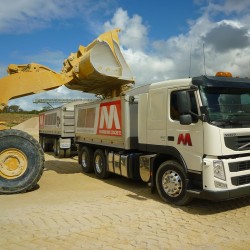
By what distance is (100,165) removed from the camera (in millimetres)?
10977

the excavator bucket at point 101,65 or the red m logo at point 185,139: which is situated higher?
the excavator bucket at point 101,65

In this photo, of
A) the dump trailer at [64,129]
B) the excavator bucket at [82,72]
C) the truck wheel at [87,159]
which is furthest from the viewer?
the dump trailer at [64,129]

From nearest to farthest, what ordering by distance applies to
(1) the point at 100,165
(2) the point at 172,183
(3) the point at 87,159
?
(2) the point at 172,183 < (1) the point at 100,165 < (3) the point at 87,159

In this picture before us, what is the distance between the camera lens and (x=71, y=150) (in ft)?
56.9

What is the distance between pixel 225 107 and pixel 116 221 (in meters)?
2.99

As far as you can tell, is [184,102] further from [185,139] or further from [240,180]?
[240,180]

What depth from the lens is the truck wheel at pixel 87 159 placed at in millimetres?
11789

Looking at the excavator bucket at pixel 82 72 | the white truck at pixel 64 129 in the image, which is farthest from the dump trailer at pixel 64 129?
the excavator bucket at pixel 82 72

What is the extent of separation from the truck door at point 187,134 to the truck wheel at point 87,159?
195 inches

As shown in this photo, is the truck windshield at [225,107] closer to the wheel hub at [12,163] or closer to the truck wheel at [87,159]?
the wheel hub at [12,163]

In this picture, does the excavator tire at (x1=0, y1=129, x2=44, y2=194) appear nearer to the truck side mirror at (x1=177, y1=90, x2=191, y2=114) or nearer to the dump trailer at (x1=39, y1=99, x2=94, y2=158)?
the truck side mirror at (x1=177, y1=90, x2=191, y2=114)

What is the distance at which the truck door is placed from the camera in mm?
6586

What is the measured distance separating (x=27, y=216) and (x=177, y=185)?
307 centimetres

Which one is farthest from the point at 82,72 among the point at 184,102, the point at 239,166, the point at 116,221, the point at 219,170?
the point at 239,166
